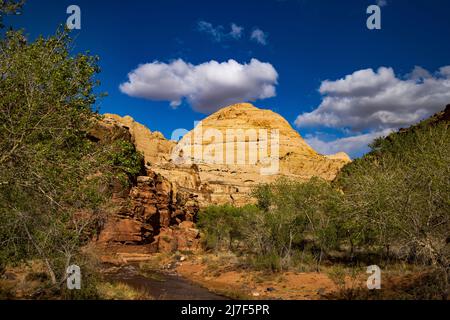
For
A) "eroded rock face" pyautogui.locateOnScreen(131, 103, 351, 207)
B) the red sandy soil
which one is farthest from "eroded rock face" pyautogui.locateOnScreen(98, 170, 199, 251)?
"eroded rock face" pyautogui.locateOnScreen(131, 103, 351, 207)

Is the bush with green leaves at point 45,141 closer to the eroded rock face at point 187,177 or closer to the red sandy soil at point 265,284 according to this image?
the eroded rock face at point 187,177

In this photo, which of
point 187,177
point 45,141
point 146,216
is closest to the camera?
point 45,141

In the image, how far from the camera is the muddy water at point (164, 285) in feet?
75.9

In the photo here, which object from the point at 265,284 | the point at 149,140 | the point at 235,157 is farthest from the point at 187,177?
the point at 235,157

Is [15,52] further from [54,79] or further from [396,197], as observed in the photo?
[396,197]

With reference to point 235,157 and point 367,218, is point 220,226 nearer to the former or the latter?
point 367,218

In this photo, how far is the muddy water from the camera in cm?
2312

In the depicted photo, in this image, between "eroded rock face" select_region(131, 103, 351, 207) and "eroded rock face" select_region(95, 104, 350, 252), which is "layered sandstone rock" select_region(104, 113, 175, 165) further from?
"eroded rock face" select_region(131, 103, 351, 207)

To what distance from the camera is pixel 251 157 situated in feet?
480

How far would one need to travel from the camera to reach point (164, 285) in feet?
89.9

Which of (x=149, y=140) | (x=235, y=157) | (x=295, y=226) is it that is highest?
(x=149, y=140)

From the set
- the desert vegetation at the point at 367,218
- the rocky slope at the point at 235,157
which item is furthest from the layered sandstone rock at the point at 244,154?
the desert vegetation at the point at 367,218
